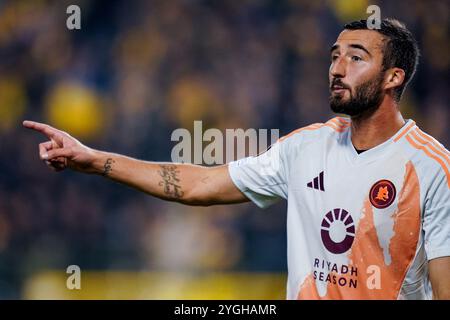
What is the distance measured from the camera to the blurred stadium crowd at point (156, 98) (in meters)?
7.35

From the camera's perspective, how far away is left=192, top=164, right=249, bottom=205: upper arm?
159 inches

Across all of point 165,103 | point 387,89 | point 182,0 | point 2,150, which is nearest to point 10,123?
point 2,150

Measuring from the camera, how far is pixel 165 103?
26.5 feet

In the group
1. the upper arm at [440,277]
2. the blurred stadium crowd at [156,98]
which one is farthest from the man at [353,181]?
the blurred stadium crowd at [156,98]

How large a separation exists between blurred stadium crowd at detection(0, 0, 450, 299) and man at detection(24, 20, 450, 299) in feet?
10.3

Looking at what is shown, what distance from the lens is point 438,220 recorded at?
3475 millimetres

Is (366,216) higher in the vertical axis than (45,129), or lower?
lower

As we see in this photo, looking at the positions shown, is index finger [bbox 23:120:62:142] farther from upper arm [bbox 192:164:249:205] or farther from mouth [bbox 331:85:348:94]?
mouth [bbox 331:85:348:94]

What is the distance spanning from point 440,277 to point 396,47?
123 centimetres

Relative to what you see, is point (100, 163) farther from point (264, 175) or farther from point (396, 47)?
point (396, 47)

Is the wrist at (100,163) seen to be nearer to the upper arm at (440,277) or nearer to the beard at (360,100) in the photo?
the beard at (360,100)

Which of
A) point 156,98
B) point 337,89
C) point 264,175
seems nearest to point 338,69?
point 337,89
